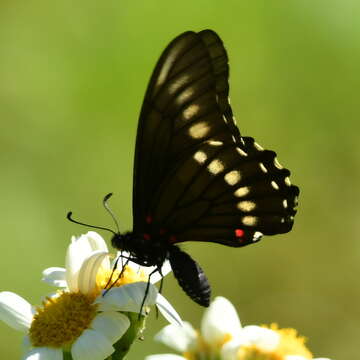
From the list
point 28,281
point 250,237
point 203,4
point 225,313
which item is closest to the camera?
point 225,313

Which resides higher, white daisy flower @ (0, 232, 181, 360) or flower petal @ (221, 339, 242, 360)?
white daisy flower @ (0, 232, 181, 360)

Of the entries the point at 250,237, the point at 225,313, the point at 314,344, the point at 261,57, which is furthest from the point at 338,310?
the point at 225,313

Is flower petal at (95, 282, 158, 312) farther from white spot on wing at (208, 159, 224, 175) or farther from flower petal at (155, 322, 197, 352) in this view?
white spot on wing at (208, 159, 224, 175)

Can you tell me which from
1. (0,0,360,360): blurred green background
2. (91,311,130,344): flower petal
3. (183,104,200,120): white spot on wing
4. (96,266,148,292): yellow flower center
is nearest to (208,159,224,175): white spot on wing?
(183,104,200,120): white spot on wing

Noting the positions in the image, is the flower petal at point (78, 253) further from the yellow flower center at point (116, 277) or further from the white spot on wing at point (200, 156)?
the white spot on wing at point (200, 156)

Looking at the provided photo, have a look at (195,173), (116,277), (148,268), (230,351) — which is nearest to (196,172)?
(195,173)

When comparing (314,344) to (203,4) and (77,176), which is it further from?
(203,4)
